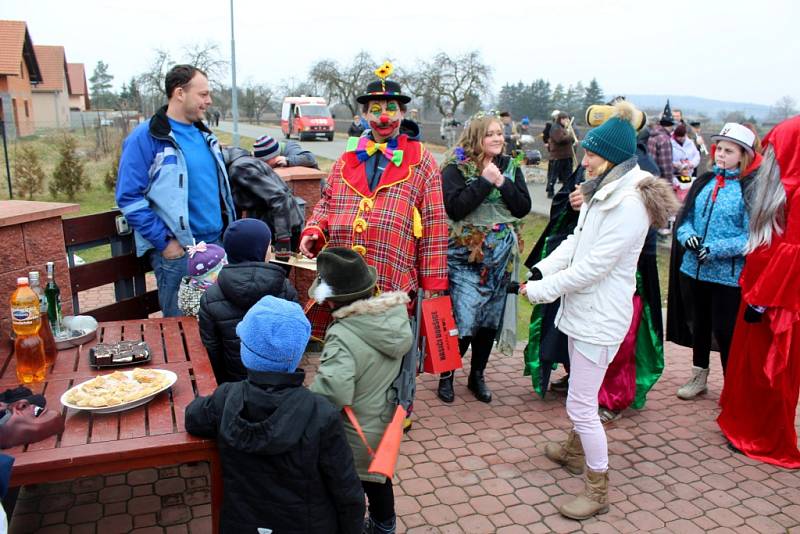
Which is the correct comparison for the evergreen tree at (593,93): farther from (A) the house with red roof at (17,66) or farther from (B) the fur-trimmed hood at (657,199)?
(B) the fur-trimmed hood at (657,199)

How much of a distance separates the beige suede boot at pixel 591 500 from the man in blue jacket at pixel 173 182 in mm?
2564

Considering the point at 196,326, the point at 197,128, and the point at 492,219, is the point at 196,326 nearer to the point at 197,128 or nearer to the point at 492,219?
the point at 197,128

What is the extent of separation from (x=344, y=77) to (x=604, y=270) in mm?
57123

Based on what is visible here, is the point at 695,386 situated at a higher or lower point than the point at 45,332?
lower

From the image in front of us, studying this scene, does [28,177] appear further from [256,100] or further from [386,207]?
[256,100]

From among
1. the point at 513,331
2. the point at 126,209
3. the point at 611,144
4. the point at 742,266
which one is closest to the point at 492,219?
the point at 513,331

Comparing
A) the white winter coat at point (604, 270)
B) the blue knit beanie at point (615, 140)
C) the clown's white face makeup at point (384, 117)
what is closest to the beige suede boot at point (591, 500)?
the white winter coat at point (604, 270)

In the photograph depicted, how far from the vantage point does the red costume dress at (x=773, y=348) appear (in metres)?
3.51

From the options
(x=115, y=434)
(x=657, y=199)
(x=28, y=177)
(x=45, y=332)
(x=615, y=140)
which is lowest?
(x=28, y=177)

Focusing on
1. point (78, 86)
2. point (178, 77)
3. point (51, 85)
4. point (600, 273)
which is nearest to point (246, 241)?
point (178, 77)

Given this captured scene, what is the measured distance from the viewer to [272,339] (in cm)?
207

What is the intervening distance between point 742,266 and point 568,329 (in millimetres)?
1658

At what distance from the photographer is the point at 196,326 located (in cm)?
342

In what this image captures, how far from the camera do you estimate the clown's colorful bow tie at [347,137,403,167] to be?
12.0 feet
